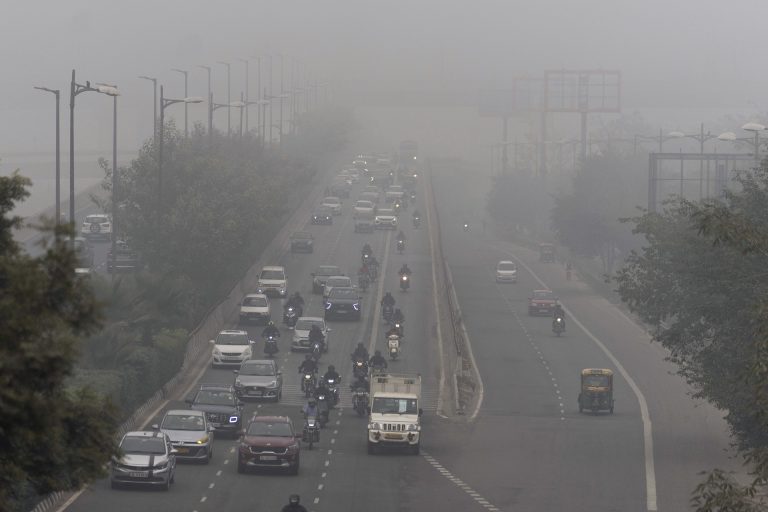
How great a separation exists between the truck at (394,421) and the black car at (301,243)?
53110mm

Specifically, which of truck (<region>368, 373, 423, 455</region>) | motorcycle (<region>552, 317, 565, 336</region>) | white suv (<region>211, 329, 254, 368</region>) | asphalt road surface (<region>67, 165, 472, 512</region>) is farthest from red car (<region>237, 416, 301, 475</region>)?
motorcycle (<region>552, 317, 565, 336</region>)

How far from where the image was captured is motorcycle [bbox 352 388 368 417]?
49500 millimetres

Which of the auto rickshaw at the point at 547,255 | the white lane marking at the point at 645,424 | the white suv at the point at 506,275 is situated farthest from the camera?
the auto rickshaw at the point at 547,255

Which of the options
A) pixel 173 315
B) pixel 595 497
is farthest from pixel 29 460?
pixel 173 315

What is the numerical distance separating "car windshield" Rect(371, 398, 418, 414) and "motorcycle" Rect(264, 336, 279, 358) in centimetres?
1818

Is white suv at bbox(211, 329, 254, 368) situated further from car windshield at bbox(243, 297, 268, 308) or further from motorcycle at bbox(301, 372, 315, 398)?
car windshield at bbox(243, 297, 268, 308)

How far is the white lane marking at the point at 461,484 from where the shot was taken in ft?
115

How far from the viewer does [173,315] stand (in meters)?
56.6

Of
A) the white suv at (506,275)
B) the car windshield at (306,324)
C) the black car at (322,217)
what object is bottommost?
the car windshield at (306,324)

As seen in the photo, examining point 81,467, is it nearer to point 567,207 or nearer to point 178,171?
point 178,171

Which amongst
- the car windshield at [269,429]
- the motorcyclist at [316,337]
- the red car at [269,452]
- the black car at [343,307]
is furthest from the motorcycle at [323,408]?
the black car at [343,307]

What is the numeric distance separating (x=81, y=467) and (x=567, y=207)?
111m

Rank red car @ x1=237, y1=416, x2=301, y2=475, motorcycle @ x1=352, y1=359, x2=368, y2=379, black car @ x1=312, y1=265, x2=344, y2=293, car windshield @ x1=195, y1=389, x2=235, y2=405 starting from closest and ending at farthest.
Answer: red car @ x1=237, y1=416, x2=301, y2=475, car windshield @ x1=195, y1=389, x2=235, y2=405, motorcycle @ x1=352, y1=359, x2=368, y2=379, black car @ x1=312, y1=265, x2=344, y2=293

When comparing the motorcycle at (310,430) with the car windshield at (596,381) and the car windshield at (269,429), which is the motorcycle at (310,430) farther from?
the car windshield at (596,381)
